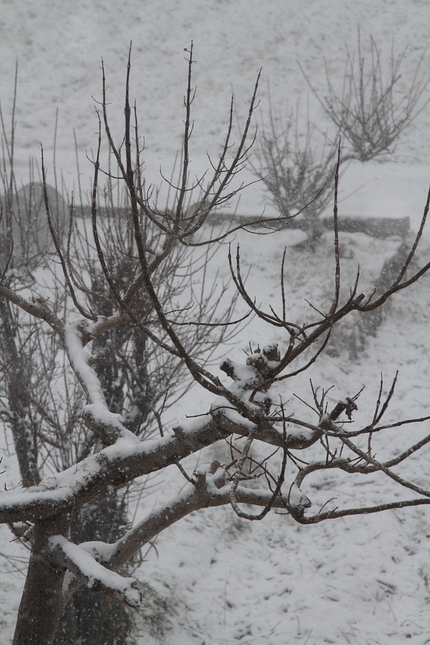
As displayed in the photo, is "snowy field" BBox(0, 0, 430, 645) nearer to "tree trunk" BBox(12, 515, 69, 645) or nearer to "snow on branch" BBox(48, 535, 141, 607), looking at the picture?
"tree trunk" BBox(12, 515, 69, 645)

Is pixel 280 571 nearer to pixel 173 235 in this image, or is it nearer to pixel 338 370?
pixel 338 370

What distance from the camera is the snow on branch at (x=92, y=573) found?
5.80 ft

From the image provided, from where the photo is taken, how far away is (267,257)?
10.4 meters

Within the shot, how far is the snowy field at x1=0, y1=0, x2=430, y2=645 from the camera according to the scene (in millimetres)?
5129

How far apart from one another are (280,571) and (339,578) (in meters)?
0.63

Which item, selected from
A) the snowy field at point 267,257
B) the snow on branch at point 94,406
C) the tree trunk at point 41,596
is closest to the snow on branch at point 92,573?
the tree trunk at point 41,596

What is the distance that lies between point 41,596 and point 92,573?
50cm

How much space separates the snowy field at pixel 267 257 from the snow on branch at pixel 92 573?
3.15 metres

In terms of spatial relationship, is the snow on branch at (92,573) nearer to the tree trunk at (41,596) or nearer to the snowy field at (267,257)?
the tree trunk at (41,596)

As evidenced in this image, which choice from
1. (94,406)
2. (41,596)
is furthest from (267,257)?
(41,596)

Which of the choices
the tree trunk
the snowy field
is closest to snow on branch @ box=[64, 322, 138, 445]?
the tree trunk

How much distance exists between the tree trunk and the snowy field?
285 centimetres

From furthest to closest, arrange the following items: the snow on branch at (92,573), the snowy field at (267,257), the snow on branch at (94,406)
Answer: the snowy field at (267,257) → the snow on branch at (94,406) → the snow on branch at (92,573)

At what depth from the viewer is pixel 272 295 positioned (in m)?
9.32
